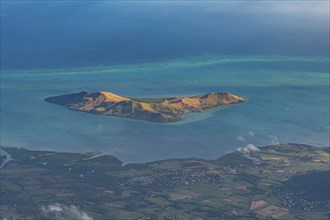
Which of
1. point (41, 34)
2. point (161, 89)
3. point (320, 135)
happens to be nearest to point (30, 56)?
point (41, 34)

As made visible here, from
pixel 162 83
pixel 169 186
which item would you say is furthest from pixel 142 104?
pixel 169 186

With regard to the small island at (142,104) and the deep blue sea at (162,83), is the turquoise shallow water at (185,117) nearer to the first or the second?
the deep blue sea at (162,83)

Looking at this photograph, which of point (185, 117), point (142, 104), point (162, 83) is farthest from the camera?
point (162, 83)

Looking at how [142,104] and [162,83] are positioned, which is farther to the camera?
[162,83]

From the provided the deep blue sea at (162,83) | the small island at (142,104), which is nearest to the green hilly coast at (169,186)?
the deep blue sea at (162,83)

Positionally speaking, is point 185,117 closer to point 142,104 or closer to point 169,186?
point 142,104

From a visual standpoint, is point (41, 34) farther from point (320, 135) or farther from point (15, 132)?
point (320, 135)
